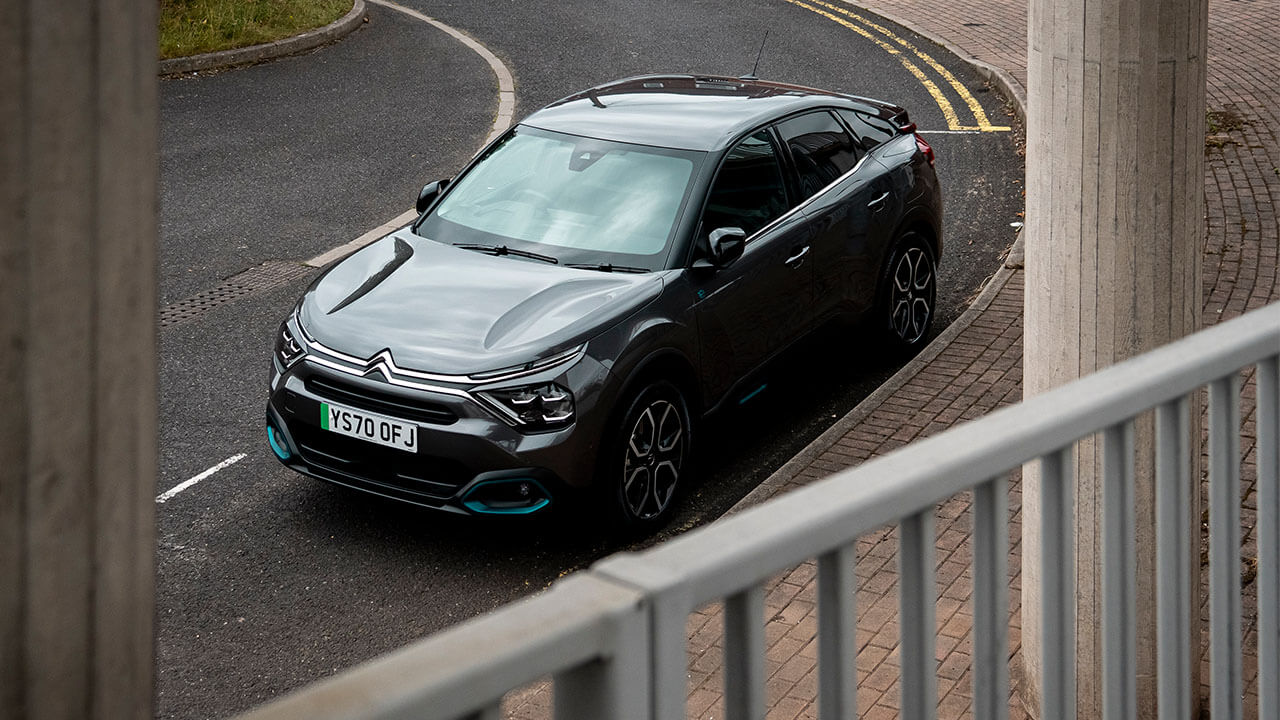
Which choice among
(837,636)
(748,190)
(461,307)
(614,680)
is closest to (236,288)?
(461,307)

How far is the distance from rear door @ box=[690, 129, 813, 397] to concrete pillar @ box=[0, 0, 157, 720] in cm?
615

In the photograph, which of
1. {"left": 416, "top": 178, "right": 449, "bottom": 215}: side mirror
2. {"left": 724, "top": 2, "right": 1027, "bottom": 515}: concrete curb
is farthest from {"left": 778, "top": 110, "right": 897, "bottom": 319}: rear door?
{"left": 416, "top": 178, "right": 449, "bottom": 215}: side mirror

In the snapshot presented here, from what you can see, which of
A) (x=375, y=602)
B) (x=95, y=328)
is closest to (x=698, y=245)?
(x=375, y=602)

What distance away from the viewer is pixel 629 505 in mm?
6875

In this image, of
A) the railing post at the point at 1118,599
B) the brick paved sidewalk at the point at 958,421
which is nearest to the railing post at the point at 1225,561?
the railing post at the point at 1118,599

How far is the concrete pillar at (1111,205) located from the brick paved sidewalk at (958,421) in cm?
49

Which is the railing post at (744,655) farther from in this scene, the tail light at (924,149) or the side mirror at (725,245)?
the tail light at (924,149)

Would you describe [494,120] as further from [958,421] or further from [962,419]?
[962,419]

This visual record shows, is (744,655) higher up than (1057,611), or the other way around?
(744,655)

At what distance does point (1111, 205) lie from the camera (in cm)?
434

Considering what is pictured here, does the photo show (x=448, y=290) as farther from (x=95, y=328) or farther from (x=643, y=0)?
(x=643, y=0)

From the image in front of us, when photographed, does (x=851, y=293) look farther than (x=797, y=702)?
Yes

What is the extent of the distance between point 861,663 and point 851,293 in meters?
3.93

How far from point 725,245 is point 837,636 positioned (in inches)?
223
